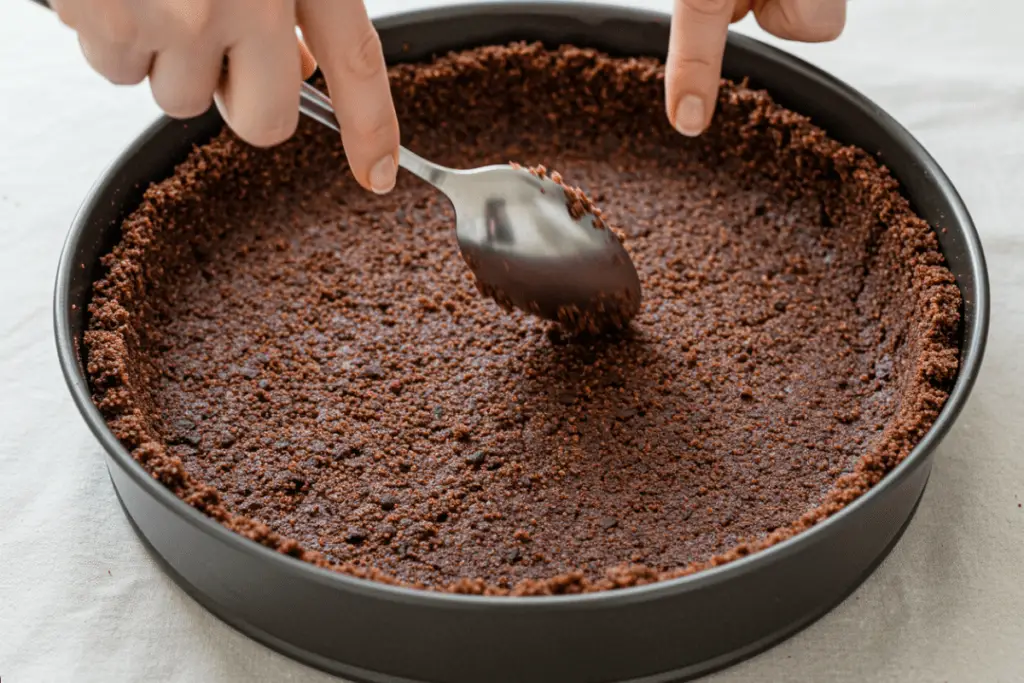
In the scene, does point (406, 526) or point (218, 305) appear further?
point (218, 305)

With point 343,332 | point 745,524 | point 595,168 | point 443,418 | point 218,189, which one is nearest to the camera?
point 745,524

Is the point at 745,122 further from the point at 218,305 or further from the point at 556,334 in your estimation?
the point at 218,305

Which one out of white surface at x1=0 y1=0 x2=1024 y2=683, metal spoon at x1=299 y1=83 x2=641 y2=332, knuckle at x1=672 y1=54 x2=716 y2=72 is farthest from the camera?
metal spoon at x1=299 y1=83 x2=641 y2=332

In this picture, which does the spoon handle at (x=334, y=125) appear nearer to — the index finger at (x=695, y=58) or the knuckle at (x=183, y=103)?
the knuckle at (x=183, y=103)

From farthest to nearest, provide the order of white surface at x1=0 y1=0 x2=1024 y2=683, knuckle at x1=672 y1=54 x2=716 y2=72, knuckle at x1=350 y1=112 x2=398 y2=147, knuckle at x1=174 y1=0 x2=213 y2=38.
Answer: knuckle at x1=672 y1=54 x2=716 y2=72 → white surface at x1=0 y1=0 x2=1024 y2=683 → knuckle at x1=350 y1=112 x2=398 y2=147 → knuckle at x1=174 y1=0 x2=213 y2=38

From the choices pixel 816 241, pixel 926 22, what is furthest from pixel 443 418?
pixel 926 22

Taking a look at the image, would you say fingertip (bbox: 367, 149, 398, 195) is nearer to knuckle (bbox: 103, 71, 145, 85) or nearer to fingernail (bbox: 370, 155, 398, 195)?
fingernail (bbox: 370, 155, 398, 195)

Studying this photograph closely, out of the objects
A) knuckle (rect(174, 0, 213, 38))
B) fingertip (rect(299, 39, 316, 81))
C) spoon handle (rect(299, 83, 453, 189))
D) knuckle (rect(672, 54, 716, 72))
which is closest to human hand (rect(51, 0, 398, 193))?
knuckle (rect(174, 0, 213, 38))
